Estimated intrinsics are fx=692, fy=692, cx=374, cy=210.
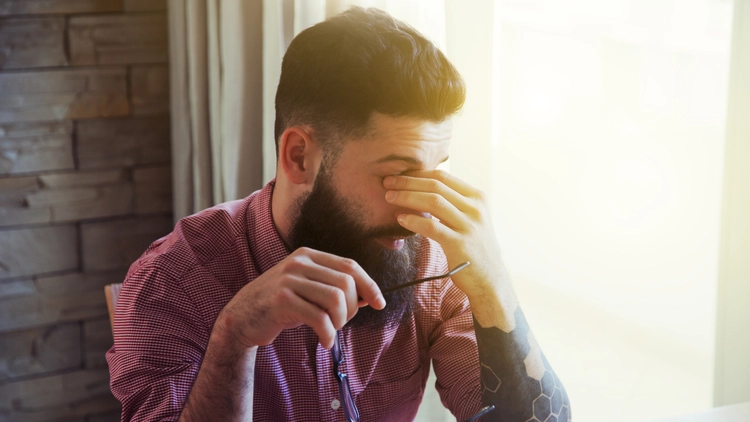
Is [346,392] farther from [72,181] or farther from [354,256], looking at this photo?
[72,181]

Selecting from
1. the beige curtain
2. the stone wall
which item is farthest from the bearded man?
the stone wall

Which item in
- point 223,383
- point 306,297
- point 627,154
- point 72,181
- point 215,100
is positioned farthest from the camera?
point 72,181

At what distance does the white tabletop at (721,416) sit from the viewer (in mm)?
964

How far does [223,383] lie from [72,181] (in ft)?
5.18

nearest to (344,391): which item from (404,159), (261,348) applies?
(261,348)

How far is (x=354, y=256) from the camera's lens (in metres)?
1.20

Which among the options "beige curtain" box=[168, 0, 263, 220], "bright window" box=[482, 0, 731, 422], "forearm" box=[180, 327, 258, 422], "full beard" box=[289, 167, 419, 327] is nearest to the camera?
"forearm" box=[180, 327, 258, 422]

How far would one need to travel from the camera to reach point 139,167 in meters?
2.36

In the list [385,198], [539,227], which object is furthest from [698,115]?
[385,198]

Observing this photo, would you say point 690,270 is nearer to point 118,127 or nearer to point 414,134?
point 414,134

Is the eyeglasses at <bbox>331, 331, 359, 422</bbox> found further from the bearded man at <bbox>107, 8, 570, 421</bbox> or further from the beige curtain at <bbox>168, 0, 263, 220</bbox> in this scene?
the beige curtain at <bbox>168, 0, 263, 220</bbox>

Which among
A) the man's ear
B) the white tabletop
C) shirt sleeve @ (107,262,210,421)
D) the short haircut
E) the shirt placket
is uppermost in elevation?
the short haircut

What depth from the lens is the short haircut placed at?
112 cm

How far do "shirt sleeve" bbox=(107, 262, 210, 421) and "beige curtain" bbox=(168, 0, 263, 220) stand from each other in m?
0.82
